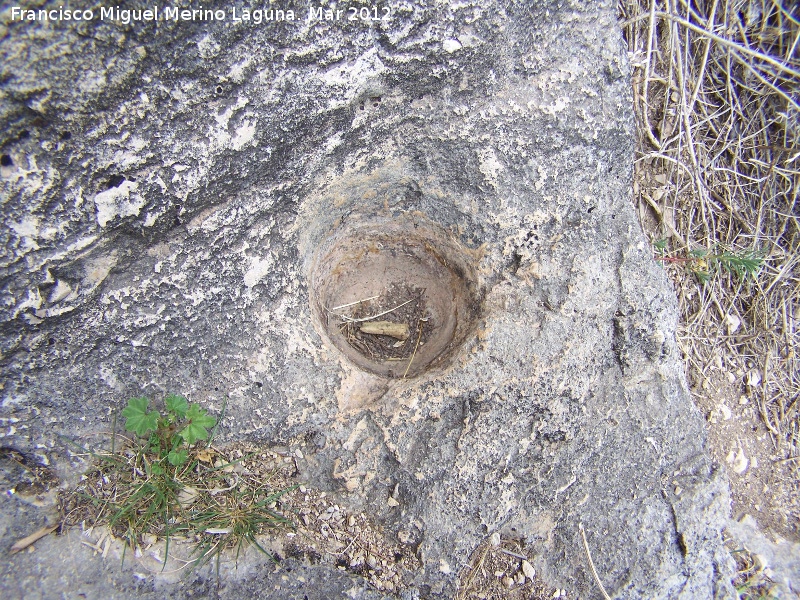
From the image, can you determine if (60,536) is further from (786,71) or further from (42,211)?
(786,71)

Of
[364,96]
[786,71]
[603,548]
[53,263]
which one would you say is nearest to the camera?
[53,263]

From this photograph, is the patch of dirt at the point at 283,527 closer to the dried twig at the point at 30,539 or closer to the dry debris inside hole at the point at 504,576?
the dried twig at the point at 30,539

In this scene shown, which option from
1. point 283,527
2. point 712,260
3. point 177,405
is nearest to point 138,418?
point 177,405

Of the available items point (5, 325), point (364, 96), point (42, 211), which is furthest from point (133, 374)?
point (364, 96)

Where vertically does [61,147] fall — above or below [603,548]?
above

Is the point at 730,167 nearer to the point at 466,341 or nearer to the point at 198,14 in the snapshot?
the point at 466,341

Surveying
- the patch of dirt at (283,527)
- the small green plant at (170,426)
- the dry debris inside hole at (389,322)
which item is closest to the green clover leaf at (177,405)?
the small green plant at (170,426)
